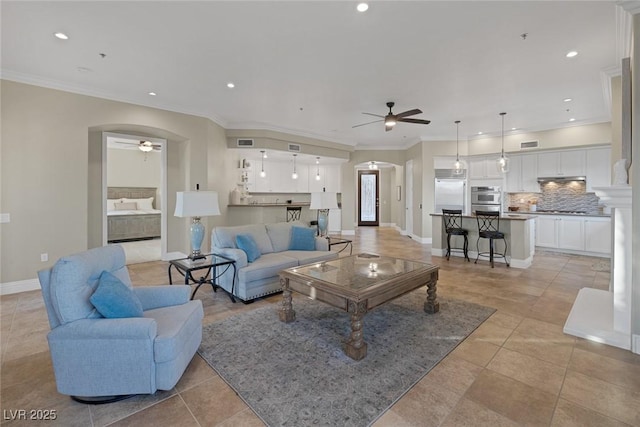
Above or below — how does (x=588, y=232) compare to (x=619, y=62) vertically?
below

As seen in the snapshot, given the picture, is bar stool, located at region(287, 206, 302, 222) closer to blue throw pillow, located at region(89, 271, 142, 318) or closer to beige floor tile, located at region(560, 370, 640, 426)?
blue throw pillow, located at region(89, 271, 142, 318)

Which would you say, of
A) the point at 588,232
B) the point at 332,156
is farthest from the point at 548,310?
the point at 332,156

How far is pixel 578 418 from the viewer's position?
172 centimetres

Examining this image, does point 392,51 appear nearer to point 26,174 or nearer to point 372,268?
point 372,268

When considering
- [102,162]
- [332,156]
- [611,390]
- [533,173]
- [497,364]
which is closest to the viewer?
[611,390]

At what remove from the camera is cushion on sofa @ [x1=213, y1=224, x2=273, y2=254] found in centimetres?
397

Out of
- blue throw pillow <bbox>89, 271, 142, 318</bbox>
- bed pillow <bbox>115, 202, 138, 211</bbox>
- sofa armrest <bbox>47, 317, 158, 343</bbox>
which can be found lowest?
sofa armrest <bbox>47, 317, 158, 343</bbox>

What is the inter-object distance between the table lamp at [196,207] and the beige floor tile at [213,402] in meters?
1.88

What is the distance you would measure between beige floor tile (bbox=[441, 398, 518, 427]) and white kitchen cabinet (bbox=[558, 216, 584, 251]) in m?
Result: 6.70

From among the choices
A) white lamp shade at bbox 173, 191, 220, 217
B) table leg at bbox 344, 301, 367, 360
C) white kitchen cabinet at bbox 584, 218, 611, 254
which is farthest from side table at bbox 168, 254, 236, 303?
white kitchen cabinet at bbox 584, 218, 611, 254

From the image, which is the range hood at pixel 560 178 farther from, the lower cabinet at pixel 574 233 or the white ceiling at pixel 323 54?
the white ceiling at pixel 323 54

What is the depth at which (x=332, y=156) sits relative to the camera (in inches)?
356

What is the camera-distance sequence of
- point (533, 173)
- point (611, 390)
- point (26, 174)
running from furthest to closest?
1. point (533, 173)
2. point (26, 174)
3. point (611, 390)

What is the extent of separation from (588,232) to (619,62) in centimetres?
412
